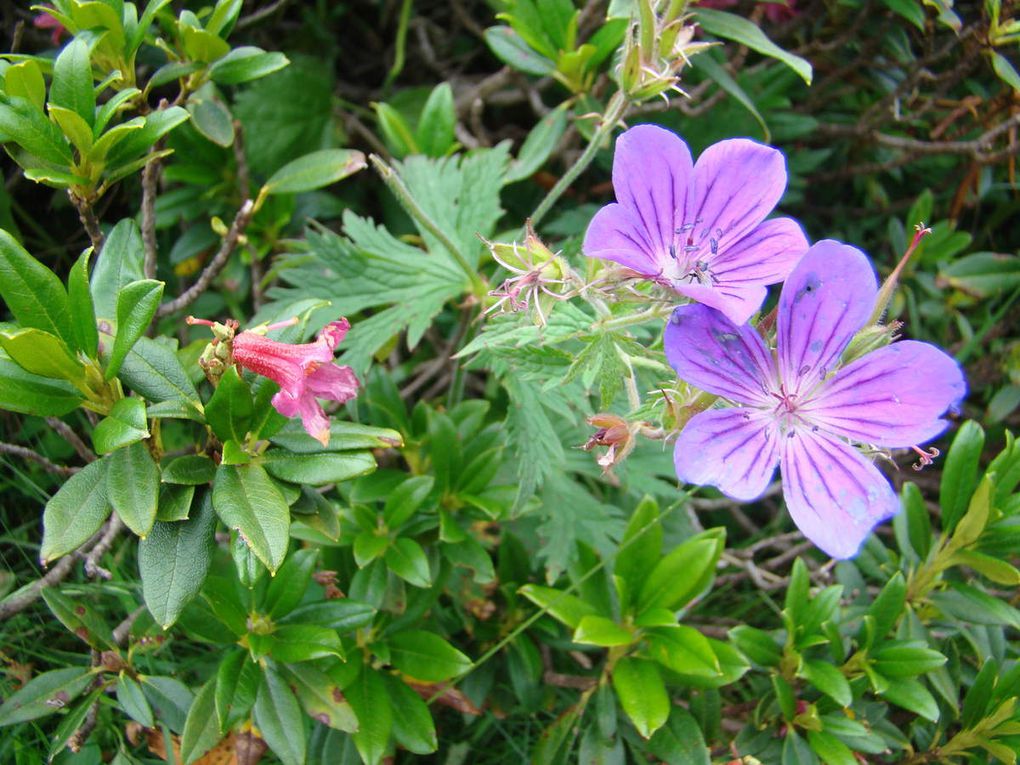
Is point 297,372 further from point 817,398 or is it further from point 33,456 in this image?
point 817,398

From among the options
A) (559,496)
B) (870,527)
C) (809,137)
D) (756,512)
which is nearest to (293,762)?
(559,496)

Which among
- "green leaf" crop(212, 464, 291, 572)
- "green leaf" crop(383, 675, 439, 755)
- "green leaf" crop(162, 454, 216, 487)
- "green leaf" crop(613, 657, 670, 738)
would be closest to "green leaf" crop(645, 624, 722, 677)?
"green leaf" crop(613, 657, 670, 738)

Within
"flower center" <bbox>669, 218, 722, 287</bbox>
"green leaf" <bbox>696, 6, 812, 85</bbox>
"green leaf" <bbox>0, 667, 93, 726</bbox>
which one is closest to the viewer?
"flower center" <bbox>669, 218, 722, 287</bbox>

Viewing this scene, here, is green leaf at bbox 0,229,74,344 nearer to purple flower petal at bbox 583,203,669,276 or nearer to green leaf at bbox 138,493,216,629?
green leaf at bbox 138,493,216,629

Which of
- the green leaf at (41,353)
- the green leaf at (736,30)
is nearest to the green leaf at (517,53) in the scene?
the green leaf at (736,30)

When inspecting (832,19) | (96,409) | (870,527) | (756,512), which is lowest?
(756,512)

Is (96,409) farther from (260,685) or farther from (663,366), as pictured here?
(663,366)
